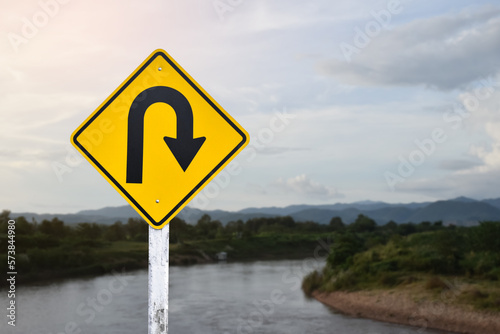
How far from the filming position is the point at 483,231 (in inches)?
869

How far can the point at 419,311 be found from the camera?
19094mm

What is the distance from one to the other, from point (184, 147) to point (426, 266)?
854 inches

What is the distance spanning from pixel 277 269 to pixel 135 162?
42.1 metres

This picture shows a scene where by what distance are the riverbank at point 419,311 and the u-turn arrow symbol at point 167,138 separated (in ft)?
54.7

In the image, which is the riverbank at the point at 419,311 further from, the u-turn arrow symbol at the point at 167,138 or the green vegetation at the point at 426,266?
the u-turn arrow symbol at the point at 167,138

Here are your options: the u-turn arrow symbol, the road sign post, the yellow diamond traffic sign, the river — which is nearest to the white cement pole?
the road sign post

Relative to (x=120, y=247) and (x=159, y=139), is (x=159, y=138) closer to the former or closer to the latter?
(x=159, y=139)

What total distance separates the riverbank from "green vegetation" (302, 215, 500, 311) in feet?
1.05

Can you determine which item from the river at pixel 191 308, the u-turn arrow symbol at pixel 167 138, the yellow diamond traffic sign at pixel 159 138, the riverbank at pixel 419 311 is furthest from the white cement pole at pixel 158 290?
the river at pixel 191 308

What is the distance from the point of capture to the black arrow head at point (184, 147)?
3125 mm

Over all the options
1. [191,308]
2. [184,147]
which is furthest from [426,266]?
[184,147]

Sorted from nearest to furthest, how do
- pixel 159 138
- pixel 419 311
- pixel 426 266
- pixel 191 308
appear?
pixel 159 138 → pixel 419 311 → pixel 426 266 → pixel 191 308

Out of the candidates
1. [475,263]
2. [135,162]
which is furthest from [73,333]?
[135,162]

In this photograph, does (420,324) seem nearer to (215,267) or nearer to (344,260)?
(344,260)
